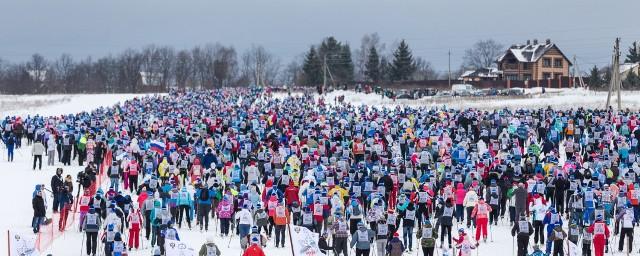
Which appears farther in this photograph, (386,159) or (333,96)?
(333,96)

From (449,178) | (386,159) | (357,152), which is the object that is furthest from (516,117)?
(449,178)

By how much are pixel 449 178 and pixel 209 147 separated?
9194 millimetres

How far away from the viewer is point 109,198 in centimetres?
2130

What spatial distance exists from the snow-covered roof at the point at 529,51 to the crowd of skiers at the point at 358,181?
71.6m

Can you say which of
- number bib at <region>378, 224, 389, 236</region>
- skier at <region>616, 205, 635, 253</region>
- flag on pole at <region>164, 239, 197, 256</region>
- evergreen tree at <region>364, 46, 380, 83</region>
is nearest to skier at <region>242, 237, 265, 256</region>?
flag on pole at <region>164, 239, 197, 256</region>

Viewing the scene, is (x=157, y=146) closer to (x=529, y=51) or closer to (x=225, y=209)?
(x=225, y=209)

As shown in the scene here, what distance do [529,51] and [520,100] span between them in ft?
151

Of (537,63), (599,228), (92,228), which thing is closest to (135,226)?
(92,228)

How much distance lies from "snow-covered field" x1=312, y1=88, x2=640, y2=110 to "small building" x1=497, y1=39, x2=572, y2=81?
117ft

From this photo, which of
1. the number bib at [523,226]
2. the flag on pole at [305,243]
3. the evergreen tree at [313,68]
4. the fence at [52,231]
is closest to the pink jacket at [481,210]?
the number bib at [523,226]

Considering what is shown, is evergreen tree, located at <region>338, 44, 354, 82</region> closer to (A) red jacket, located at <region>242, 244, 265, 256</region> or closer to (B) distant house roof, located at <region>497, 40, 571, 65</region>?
(B) distant house roof, located at <region>497, 40, 571, 65</region>

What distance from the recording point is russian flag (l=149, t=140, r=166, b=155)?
101 ft

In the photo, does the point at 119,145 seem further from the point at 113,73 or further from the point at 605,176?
the point at 113,73

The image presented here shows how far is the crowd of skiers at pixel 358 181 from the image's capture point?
827 inches
